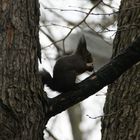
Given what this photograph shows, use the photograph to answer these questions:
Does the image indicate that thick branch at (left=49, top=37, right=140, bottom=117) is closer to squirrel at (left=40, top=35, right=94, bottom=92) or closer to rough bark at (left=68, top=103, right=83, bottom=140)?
squirrel at (left=40, top=35, right=94, bottom=92)

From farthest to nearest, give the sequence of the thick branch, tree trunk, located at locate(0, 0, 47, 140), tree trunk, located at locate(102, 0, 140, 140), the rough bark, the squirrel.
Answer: the rough bark
tree trunk, located at locate(102, 0, 140, 140)
the squirrel
the thick branch
tree trunk, located at locate(0, 0, 47, 140)

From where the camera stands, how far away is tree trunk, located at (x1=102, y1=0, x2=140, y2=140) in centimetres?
371

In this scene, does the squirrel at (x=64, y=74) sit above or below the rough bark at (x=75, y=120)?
below

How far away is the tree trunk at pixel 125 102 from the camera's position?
3709 millimetres

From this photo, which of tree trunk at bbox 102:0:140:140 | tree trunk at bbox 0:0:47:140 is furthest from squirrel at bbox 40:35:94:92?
tree trunk at bbox 102:0:140:140

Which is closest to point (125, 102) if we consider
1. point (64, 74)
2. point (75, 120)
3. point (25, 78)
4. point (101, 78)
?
point (64, 74)

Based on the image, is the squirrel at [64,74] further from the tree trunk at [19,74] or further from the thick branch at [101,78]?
the tree trunk at [19,74]

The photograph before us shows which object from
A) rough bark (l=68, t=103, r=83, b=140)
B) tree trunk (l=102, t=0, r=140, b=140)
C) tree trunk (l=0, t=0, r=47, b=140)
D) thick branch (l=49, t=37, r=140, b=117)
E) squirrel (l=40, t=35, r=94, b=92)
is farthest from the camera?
rough bark (l=68, t=103, r=83, b=140)

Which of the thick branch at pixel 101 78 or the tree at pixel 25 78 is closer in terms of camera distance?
the tree at pixel 25 78

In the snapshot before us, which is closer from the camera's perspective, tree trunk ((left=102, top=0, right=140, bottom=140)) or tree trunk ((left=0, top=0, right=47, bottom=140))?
tree trunk ((left=0, top=0, right=47, bottom=140))

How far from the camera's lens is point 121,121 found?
3.77 metres

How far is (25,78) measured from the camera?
2.69 m

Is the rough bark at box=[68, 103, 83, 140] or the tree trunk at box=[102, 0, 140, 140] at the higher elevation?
the rough bark at box=[68, 103, 83, 140]

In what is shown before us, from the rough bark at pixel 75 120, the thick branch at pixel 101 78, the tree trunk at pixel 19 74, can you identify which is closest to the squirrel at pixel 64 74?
the thick branch at pixel 101 78
